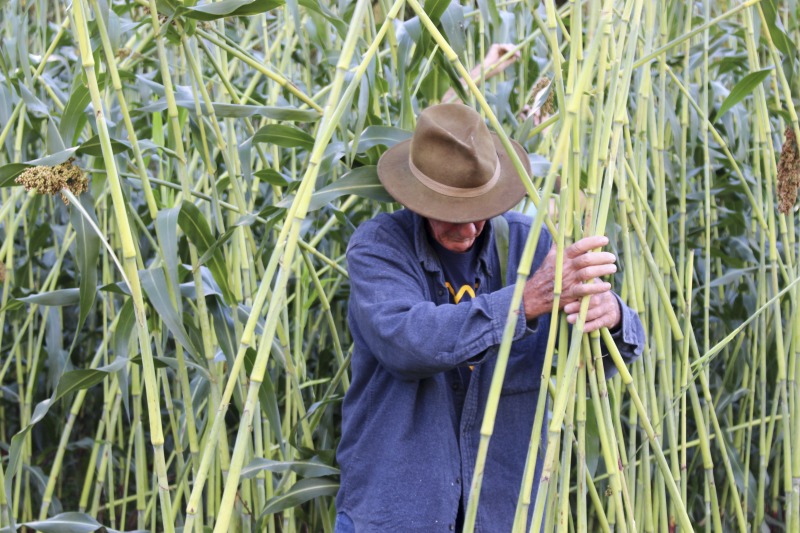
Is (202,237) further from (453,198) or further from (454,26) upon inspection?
(454,26)

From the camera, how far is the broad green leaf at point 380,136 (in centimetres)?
182

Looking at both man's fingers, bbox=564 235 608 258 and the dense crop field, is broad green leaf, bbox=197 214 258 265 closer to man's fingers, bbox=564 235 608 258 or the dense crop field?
the dense crop field

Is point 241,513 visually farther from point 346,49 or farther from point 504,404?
point 346,49

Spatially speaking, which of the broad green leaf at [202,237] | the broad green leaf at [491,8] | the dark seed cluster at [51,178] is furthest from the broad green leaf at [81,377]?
the broad green leaf at [491,8]

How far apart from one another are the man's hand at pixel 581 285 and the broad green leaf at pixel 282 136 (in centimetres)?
67

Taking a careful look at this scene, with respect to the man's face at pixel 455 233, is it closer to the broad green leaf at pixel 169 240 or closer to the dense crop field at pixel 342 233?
the dense crop field at pixel 342 233

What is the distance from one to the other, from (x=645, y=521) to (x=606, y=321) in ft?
2.59

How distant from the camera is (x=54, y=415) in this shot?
311 cm

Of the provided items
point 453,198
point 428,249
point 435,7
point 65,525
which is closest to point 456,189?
point 453,198

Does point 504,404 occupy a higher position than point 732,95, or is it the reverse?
point 732,95

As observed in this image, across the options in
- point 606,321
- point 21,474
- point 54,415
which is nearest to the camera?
point 606,321

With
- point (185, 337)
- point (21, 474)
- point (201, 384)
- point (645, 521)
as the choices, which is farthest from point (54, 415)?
point (645, 521)

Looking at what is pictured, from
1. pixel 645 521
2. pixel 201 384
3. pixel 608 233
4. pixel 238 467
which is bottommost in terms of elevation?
pixel 645 521

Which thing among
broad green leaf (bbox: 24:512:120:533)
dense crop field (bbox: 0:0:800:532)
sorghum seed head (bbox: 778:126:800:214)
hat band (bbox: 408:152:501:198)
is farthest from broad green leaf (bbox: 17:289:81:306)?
sorghum seed head (bbox: 778:126:800:214)
